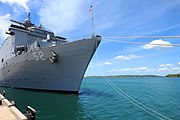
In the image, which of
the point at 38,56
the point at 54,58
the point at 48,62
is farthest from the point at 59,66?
the point at 38,56

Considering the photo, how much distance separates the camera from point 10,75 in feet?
77.4

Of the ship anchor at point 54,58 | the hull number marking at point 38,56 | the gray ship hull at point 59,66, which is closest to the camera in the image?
the gray ship hull at point 59,66

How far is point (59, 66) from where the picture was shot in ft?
54.9

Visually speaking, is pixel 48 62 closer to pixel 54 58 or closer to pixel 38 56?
pixel 54 58

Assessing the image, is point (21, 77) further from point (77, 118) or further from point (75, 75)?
point (77, 118)

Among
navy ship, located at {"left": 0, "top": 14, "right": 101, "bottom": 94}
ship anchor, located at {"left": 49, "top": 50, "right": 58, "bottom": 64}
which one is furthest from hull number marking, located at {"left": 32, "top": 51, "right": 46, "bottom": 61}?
ship anchor, located at {"left": 49, "top": 50, "right": 58, "bottom": 64}

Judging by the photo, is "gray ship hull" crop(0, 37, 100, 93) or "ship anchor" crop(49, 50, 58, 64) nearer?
"gray ship hull" crop(0, 37, 100, 93)

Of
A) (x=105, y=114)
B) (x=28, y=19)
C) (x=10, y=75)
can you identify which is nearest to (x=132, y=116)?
(x=105, y=114)

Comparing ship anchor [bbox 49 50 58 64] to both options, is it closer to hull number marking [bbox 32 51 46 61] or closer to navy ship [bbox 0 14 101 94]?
navy ship [bbox 0 14 101 94]

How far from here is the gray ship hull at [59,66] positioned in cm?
1547

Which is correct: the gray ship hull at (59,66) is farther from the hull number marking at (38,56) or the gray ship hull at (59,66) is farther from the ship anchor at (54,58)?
the ship anchor at (54,58)

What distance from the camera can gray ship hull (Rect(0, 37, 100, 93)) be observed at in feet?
50.8

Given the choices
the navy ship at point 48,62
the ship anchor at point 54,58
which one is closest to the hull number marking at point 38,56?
the navy ship at point 48,62

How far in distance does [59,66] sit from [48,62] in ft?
3.72
